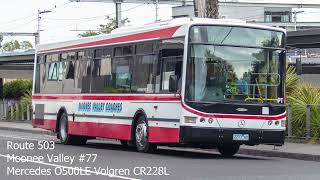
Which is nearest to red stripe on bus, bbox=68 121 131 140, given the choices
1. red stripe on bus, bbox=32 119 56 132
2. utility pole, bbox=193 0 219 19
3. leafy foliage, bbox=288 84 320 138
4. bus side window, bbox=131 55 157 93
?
bus side window, bbox=131 55 157 93

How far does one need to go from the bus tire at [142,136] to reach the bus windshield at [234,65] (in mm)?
2191

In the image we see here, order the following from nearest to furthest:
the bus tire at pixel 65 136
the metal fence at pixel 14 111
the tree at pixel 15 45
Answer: the bus tire at pixel 65 136 < the metal fence at pixel 14 111 < the tree at pixel 15 45

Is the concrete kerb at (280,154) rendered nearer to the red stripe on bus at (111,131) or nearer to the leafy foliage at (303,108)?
the leafy foliage at (303,108)

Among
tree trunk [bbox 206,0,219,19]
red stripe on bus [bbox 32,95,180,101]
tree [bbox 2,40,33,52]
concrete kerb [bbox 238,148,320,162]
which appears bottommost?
concrete kerb [bbox 238,148,320,162]

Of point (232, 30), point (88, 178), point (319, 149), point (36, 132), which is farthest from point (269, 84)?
point (36, 132)

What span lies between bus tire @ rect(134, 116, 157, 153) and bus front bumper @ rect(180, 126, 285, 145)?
1.80 m

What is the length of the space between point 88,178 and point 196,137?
482cm

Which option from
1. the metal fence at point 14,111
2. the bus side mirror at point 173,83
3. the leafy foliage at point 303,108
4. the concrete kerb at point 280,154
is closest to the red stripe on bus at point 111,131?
the bus side mirror at point 173,83

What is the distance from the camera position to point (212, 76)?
17.4m

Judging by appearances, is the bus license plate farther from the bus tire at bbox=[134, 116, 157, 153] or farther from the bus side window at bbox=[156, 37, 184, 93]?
the bus tire at bbox=[134, 116, 157, 153]

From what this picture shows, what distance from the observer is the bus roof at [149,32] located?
1787 centimetres

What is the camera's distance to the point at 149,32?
19375 mm

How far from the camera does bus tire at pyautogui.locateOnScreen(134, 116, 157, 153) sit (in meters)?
19.0

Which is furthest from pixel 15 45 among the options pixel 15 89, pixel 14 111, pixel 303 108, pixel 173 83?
pixel 173 83
